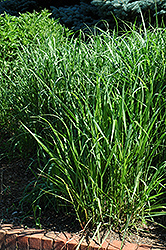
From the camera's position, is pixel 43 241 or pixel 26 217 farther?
pixel 26 217

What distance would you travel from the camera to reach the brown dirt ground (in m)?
2.33

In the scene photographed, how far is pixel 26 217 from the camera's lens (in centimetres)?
263

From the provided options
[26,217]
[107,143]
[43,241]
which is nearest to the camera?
[107,143]

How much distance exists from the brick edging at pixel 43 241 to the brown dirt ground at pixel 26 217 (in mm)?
64

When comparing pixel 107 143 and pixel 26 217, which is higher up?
pixel 107 143

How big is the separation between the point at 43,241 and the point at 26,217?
362 millimetres

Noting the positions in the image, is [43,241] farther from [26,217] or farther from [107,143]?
[107,143]

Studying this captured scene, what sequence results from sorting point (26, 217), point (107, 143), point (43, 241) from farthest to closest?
point (26, 217) → point (43, 241) → point (107, 143)

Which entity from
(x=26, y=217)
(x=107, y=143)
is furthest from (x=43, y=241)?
(x=107, y=143)

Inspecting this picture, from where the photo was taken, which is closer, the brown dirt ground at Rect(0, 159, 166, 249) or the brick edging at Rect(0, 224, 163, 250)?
the brick edging at Rect(0, 224, 163, 250)

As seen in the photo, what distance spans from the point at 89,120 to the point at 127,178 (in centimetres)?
51

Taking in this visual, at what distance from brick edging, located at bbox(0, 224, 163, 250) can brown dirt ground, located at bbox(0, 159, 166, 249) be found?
6cm

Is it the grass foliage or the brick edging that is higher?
the grass foliage

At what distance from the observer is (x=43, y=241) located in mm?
2326
